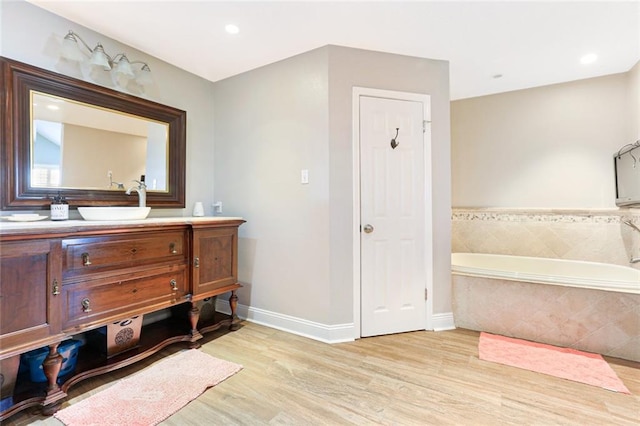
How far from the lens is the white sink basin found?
1.89 meters

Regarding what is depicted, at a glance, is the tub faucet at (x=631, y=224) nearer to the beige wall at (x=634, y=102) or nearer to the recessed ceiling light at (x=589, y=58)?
the beige wall at (x=634, y=102)

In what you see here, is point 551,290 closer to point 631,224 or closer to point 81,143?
point 631,224

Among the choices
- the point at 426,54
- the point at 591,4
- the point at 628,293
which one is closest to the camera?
the point at 591,4

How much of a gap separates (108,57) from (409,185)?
2581mm

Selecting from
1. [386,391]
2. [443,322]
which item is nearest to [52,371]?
[386,391]

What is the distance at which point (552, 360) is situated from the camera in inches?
79.2

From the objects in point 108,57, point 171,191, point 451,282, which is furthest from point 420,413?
point 108,57

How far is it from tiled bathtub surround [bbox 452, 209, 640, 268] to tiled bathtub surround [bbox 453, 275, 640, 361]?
1.00 meters

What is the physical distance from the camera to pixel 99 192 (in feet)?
7.00

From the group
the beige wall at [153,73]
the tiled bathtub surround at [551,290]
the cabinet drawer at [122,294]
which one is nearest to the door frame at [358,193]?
the tiled bathtub surround at [551,290]

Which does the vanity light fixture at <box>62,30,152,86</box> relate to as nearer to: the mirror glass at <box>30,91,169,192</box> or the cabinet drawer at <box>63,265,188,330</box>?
the mirror glass at <box>30,91,169,192</box>

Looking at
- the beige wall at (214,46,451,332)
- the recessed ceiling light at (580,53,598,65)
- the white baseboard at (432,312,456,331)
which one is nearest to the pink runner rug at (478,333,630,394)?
the white baseboard at (432,312,456,331)

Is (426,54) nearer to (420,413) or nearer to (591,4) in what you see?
(591,4)

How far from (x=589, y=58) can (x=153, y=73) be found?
3.84 metres
